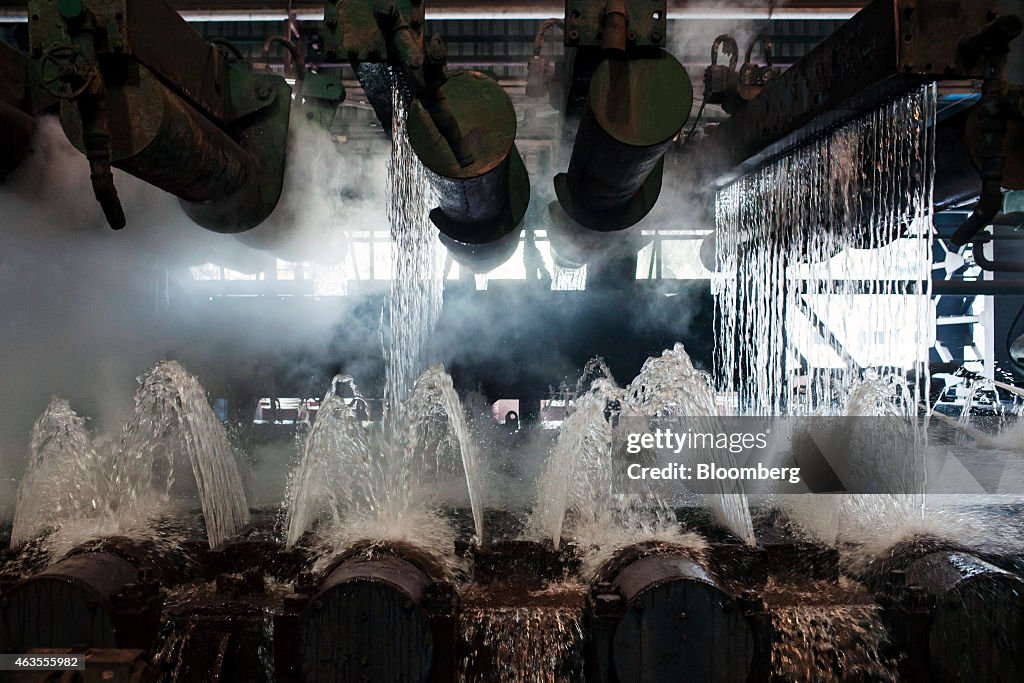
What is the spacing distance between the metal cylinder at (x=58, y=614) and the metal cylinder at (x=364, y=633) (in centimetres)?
61

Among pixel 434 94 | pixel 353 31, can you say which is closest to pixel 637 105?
pixel 434 94

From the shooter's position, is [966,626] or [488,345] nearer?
[966,626]

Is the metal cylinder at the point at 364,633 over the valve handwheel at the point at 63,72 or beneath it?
beneath

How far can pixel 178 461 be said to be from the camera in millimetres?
3848

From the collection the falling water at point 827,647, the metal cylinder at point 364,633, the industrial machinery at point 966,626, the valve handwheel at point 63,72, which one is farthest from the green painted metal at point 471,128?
the industrial machinery at point 966,626

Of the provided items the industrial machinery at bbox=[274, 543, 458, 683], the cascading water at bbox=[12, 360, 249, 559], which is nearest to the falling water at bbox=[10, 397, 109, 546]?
the cascading water at bbox=[12, 360, 249, 559]

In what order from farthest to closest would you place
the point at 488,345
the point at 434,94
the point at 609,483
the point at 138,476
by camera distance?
the point at 488,345
the point at 138,476
the point at 609,483
the point at 434,94

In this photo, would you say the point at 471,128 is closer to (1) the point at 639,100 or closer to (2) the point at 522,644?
(1) the point at 639,100

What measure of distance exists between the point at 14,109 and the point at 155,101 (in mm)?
1366

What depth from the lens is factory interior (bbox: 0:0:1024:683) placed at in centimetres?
212

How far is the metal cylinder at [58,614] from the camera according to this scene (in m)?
2.14

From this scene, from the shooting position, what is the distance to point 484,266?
4031 mm

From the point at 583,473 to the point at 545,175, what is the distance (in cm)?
186

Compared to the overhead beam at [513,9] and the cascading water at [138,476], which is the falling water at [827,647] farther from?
the overhead beam at [513,9]
